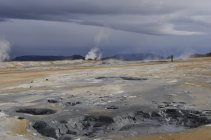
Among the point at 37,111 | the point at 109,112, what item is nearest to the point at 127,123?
the point at 109,112

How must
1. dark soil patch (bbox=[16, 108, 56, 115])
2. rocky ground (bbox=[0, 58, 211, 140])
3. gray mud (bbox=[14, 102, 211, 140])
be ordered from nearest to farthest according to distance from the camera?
rocky ground (bbox=[0, 58, 211, 140]) < gray mud (bbox=[14, 102, 211, 140]) < dark soil patch (bbox=[16, 108, 56, 115])

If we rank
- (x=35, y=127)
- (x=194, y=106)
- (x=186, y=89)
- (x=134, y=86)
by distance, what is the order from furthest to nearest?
(x=134, y=86), (x=186, y=89), (x=194, y=106), (x=35, y=127)

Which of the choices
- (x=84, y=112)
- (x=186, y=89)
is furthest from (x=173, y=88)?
(x=84, y=112)

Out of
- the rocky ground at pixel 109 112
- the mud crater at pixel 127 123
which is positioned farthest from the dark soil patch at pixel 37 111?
the mud crater at pixel 127 123

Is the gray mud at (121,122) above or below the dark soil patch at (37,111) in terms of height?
below

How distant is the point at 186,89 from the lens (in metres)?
27.2

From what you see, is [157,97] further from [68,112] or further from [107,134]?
[107,134]

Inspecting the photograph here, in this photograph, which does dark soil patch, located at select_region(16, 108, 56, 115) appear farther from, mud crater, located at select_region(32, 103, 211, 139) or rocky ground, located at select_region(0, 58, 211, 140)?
mud crater, located at select_region(32, 103, 211, 139)

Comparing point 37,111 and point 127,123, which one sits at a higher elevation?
point 37,111

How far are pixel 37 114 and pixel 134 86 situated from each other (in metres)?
9.83

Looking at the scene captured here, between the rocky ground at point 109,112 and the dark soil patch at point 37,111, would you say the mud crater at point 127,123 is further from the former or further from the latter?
the dark soil patch at point 37,111

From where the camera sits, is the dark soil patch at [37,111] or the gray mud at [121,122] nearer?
the gray mud at [121,122]

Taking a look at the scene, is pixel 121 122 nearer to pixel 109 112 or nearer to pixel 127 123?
pixel 127 123

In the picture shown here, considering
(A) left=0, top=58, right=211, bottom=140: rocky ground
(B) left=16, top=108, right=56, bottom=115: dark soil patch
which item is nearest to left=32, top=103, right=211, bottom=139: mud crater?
(A) left=0, top=58, right=211, bottom=140: rocky ground
